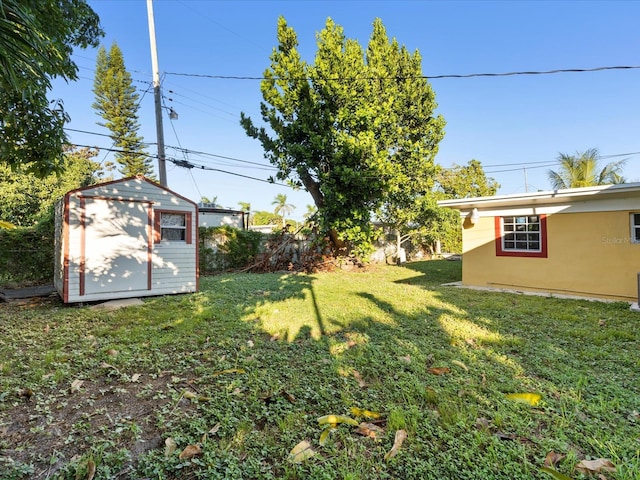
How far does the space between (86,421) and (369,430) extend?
1945 mm

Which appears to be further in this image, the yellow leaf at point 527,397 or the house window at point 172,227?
the house window at point 172,227

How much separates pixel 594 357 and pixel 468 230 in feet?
19.1

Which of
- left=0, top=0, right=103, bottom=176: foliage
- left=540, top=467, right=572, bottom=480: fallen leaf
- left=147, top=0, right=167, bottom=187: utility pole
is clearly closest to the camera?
left=540, top=467, right=572, bottom=480: fallen leaf

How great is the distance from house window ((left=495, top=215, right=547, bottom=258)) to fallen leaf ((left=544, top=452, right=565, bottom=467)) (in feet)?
23.5

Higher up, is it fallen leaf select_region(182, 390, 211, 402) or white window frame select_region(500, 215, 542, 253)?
white window frame select_region(500, 215, 542, 253)

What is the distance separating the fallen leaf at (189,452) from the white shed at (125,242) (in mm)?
5788

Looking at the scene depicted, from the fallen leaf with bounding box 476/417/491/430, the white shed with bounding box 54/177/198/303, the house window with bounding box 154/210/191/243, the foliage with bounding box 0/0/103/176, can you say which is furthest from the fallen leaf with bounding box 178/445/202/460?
the house window with bounding box 154/210/191/243

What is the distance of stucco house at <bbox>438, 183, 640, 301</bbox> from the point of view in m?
6.49

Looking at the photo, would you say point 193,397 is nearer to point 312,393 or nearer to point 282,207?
point 312,393

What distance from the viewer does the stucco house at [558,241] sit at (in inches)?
255

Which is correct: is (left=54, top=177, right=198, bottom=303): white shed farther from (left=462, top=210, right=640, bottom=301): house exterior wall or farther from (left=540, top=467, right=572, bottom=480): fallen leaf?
(left=462, top=210, right=640, bottom=301): house exterior wall

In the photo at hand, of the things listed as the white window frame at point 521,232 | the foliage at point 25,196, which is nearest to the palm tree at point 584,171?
the white window frame at point 521,232

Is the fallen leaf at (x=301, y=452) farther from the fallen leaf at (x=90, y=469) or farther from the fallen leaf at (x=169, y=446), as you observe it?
the fallen leaf at (x=90, y=469)

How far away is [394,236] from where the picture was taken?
16516 millimetres
